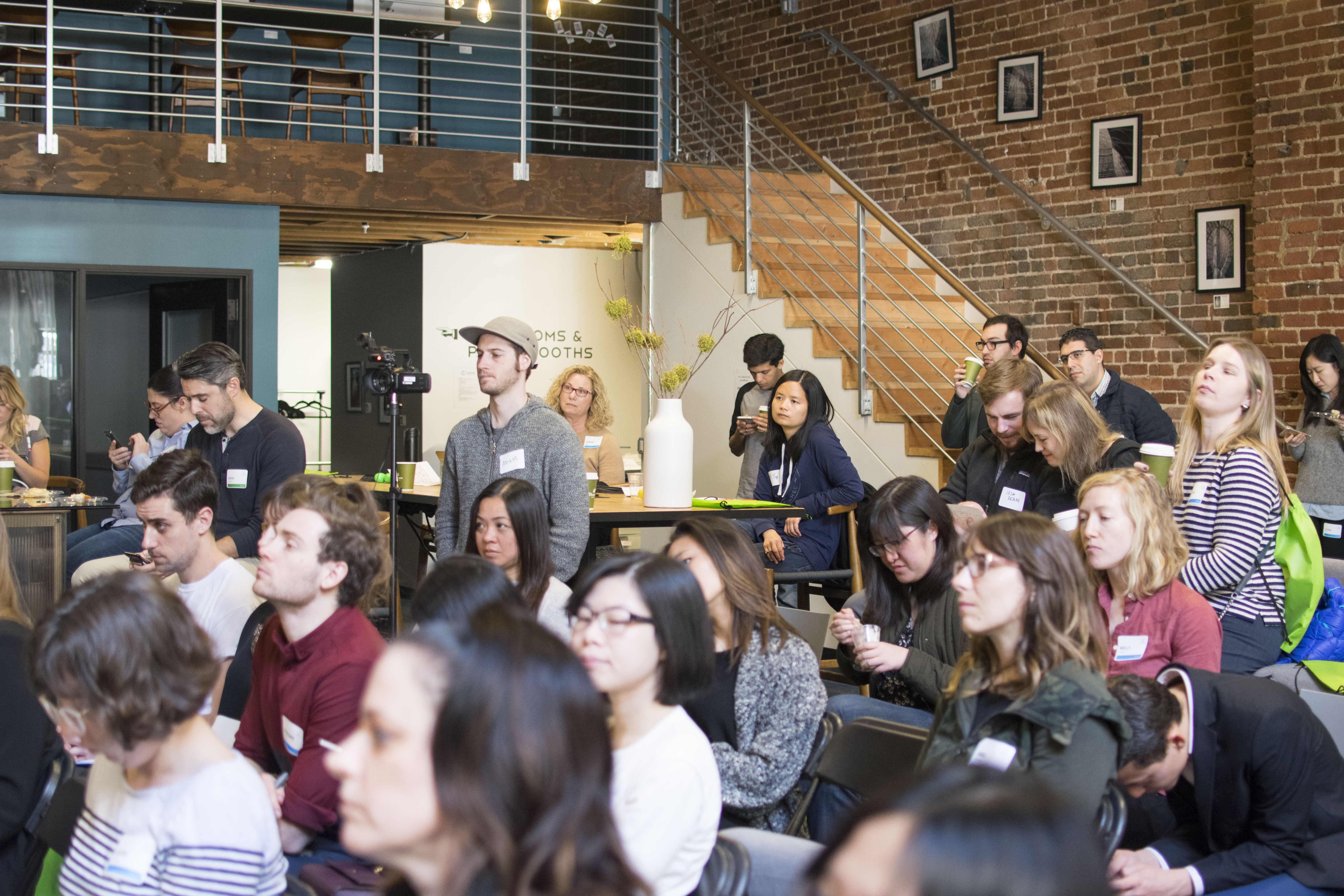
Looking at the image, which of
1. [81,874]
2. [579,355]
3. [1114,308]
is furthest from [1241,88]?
[81,874]

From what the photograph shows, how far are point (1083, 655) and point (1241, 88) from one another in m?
5.63

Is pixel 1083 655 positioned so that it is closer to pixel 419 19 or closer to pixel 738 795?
pixel 738 795

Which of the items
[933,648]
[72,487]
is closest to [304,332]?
[72,487]

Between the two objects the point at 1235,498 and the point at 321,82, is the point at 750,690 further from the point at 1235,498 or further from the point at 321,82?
the point at 321,82

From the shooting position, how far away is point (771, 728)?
236 centimetres

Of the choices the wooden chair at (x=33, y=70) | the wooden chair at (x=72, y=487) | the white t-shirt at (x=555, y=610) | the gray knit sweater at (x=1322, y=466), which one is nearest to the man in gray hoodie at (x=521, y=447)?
the white t-shirt at (x=555, y=610)

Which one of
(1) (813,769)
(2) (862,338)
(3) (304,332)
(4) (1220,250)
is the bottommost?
(1) (813,769)

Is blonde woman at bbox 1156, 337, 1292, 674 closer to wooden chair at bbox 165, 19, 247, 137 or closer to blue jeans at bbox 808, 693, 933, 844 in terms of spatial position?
blue jeans at bbox 808, 693, 933, 844

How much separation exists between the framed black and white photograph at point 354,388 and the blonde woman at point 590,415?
4.82 m

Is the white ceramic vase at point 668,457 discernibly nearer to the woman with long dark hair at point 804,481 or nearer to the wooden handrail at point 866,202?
the woman with long dark hair at point 804,481

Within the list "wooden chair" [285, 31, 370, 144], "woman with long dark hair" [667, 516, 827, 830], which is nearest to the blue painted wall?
"wooden chair" [285, 31, 370, 144]

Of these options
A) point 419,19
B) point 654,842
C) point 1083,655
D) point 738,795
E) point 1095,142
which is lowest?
point 738,795

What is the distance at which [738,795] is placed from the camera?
7.56ft

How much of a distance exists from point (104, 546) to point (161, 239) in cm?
288
